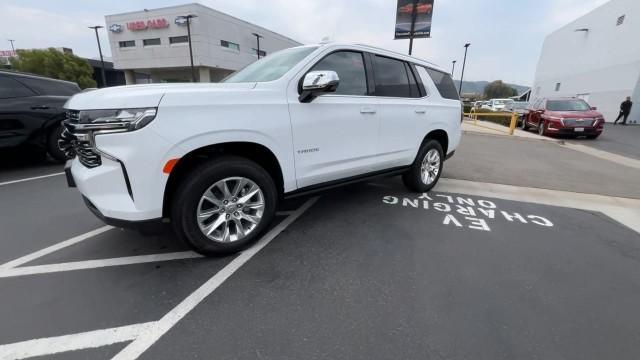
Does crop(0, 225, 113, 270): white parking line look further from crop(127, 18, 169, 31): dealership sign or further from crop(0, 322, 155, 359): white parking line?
crop(127, 18, 169, 31): dealership sign

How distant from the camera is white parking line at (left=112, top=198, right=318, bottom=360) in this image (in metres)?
1.74

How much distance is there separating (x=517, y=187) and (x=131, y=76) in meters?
51.6

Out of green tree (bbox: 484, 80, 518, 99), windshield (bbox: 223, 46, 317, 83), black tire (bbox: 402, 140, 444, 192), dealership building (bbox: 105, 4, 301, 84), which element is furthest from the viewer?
green tree (bbox: 484, 80, 518, 99)

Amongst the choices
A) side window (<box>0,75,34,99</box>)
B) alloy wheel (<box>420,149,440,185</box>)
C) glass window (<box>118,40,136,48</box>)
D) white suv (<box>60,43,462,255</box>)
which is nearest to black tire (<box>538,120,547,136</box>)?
alloy wheel (<box>420,149,440,185</box>)

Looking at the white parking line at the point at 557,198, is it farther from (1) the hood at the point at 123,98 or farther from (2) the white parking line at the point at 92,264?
(1) the hood at the point at 123,98

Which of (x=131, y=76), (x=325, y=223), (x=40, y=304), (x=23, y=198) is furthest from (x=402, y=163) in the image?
(x=131, y=76)

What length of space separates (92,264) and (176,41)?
4405cm

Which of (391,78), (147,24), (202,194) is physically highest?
(147,24)

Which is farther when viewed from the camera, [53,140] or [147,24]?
[147,24]

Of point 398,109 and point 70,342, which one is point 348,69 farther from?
point 70,342

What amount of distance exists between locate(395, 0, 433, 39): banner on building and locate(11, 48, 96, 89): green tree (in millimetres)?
40241

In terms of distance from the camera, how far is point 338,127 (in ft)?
10.1

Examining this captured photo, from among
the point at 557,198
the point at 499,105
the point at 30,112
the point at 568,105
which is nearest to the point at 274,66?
the point at 557,198

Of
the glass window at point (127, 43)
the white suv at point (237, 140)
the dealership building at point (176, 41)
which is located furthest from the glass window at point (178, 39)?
the white suv at point (237, 140)
